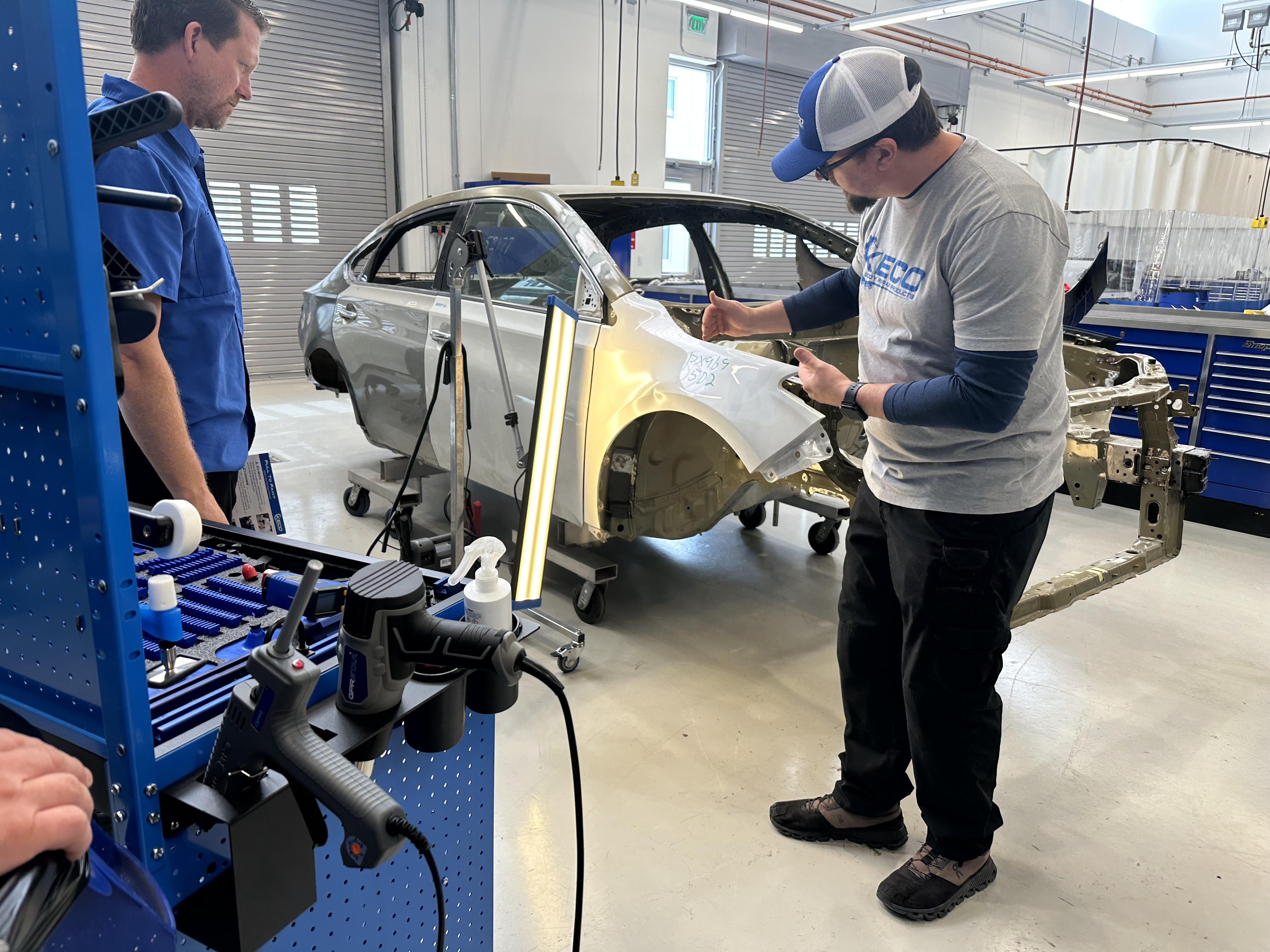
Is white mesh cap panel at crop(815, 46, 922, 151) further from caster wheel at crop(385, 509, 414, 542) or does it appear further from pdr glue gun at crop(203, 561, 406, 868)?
caster wheel at crop(385, 509, 414, 542)

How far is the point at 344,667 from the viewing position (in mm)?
879

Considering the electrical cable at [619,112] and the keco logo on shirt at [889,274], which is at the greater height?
the electrical cable at [619,112]

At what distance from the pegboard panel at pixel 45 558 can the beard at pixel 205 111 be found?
1018 millimetres

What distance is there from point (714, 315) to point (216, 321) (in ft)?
3.96

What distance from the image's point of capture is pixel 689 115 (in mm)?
10562

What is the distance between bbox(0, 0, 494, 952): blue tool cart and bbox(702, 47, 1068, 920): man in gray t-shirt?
1.09 meters

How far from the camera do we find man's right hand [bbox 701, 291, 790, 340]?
7.18 feet

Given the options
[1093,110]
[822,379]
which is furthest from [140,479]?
[1093,110]

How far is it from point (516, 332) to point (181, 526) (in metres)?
2.37

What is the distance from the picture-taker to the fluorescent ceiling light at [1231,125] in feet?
41.5

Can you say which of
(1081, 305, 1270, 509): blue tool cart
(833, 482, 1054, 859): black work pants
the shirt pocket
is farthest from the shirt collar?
(1081, 305, 1270, 509): blue tool cart

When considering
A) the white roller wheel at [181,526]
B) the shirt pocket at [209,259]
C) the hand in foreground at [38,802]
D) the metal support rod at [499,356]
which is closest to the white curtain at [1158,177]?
the metal support rod at [499,356]

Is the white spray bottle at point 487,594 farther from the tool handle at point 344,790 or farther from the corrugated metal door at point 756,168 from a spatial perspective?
the corrugated metal door at point 756,168

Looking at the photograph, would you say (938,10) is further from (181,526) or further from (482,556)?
(181,526)
